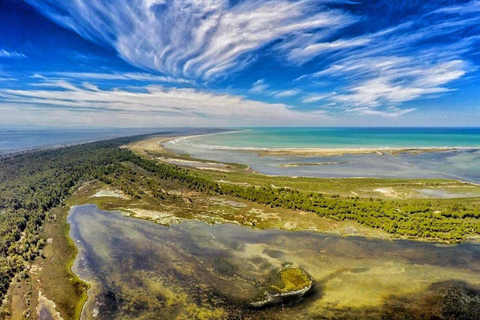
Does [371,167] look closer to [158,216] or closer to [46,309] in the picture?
[158,216]

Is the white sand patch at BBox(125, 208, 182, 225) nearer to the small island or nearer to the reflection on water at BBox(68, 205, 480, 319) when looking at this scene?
the reflection on water at BBox(68, 205, 480, 319)

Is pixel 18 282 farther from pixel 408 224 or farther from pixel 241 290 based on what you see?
pixel 408 224

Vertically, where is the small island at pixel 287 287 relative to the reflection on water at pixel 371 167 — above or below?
below

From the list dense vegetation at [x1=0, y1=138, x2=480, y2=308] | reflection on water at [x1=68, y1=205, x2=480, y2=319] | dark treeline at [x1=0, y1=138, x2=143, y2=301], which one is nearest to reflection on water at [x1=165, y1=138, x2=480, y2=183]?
dense vegetation at [x1=0, y1=138, x2=480, y2=308]

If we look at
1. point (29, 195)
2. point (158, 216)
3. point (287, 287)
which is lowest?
point (287, 287)

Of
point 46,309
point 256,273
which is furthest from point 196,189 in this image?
point 46,309

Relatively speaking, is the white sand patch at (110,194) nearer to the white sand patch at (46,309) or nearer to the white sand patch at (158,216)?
the white sand patch at (158,216)

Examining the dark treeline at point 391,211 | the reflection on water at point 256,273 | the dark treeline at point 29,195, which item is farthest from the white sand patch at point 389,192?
the dark treeline at point 29,195
